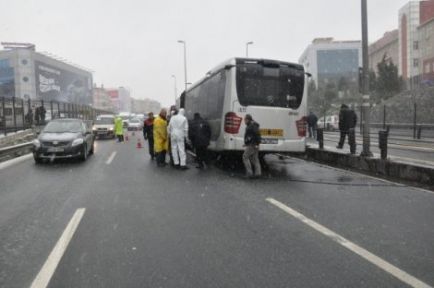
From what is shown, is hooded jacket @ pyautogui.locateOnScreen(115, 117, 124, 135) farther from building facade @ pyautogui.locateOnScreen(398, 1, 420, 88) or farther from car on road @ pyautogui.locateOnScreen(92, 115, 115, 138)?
building facade @ pyautogui.locateOnScreen(398, 1, 420, 88)

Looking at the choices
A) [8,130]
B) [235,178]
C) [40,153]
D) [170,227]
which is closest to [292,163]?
[235,178]

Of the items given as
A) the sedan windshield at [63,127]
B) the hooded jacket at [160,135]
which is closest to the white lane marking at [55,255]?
the hooded jacket at [160,135]

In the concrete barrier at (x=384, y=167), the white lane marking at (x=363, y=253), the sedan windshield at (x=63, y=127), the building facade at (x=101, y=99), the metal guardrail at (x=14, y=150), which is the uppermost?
the building facade at (x=101, y=99)

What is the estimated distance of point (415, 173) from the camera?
10617 mm

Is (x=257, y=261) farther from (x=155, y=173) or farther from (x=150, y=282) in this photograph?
(x=155, y=173)

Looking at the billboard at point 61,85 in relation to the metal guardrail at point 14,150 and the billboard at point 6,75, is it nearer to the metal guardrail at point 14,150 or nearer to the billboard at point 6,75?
the billboard at point 6,75

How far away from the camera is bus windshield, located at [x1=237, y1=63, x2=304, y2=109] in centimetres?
1248

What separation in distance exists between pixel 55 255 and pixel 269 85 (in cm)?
869

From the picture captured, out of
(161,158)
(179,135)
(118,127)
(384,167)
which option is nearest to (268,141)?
(179,135)

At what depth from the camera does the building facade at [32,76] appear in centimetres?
10656

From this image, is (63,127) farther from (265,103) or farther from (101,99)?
(101,99)

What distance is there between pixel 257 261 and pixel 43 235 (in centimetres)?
300

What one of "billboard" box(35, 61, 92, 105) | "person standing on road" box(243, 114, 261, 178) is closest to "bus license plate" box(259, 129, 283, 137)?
"person standing on road" box(243, 114, 261, 178)

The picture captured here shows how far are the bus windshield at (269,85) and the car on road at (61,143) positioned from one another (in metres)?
6.03
